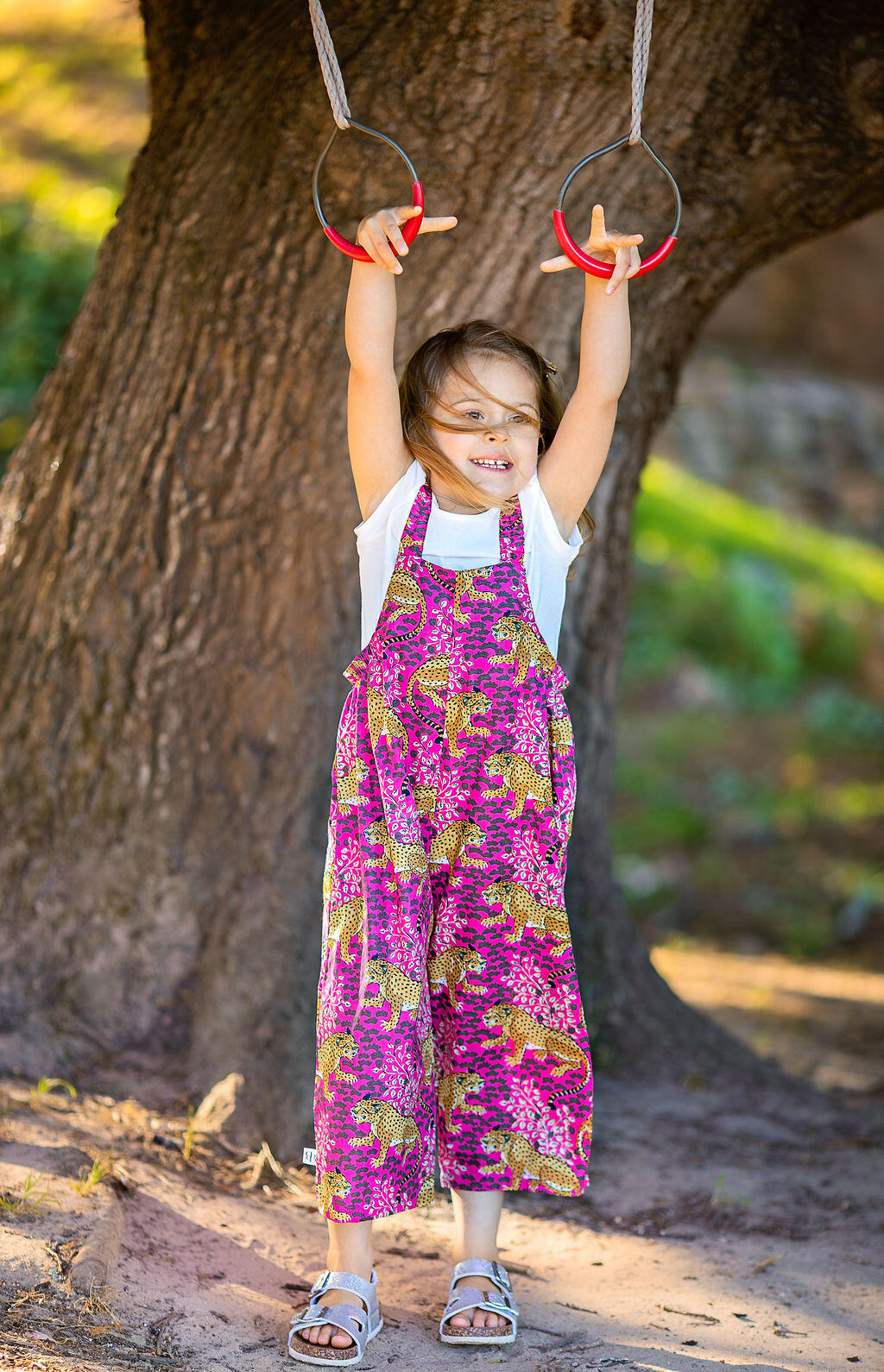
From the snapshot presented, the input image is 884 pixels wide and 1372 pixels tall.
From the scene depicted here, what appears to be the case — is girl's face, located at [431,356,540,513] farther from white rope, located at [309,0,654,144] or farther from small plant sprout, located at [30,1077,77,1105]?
small plant sprout, located at [30,1077,77,1105]

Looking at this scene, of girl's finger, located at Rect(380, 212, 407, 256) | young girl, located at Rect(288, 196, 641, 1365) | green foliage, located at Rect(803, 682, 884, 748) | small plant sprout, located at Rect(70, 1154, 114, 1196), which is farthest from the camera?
green foliage, located at Rect(803, 682, 884, 748)

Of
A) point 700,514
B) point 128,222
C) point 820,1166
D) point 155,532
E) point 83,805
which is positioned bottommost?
point 820,1166

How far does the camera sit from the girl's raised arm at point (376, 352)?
2.21m

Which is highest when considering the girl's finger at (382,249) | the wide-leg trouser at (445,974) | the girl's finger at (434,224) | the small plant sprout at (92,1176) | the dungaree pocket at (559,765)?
the girl's finger at (434,224)

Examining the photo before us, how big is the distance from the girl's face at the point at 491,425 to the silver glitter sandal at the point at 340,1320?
143 centimetres

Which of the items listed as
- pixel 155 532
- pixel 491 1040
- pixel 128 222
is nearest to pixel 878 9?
pixel 128 222

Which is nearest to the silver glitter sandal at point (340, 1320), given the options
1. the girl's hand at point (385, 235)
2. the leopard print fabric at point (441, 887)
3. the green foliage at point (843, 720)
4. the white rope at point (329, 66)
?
the leopard print fabric at point (441, 887)

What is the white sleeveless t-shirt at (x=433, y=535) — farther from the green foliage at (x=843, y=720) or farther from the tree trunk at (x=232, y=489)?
the green foliage at (x=843, y=720)

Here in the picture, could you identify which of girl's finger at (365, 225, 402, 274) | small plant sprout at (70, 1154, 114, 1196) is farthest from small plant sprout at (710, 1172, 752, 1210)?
girl's finger at (365, 225, 402, 274)

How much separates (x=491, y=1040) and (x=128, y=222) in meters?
2.19

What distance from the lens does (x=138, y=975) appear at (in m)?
3.20

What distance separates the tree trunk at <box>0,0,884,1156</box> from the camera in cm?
302

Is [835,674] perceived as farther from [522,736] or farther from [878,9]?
[522,736]

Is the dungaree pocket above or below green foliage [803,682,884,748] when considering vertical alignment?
below
